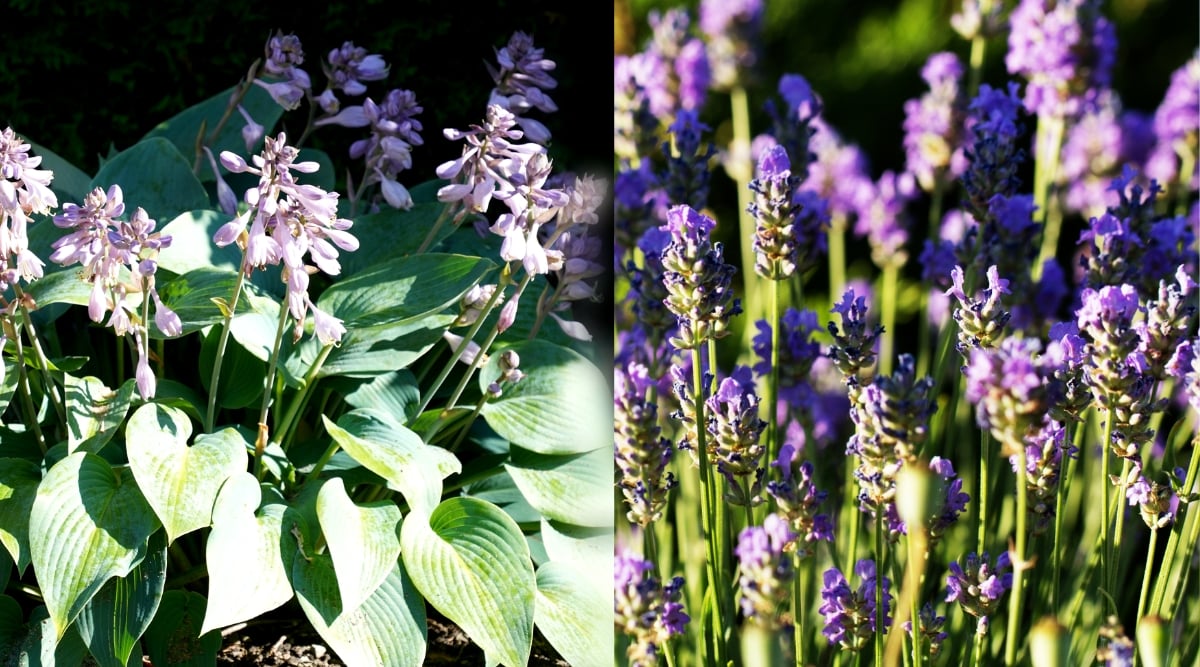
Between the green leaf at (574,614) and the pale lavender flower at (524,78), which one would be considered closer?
the green leaf at (574,614)

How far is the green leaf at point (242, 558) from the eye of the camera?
129 centimetres

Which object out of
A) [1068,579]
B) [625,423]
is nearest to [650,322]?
[625,423]

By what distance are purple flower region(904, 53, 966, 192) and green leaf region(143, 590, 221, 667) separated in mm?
1123

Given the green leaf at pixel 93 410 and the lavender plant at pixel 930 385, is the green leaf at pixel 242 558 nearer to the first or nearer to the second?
the green leaf at pixel 93 410

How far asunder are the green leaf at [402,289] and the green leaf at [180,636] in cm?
42

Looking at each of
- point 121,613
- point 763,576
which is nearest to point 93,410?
point 121,613

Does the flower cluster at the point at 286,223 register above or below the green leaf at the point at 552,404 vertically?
above

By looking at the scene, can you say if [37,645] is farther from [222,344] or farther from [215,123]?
[215,123]

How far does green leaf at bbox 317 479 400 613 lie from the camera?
1302mm

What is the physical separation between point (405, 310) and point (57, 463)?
46 cm

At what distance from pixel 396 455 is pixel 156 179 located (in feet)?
2.41

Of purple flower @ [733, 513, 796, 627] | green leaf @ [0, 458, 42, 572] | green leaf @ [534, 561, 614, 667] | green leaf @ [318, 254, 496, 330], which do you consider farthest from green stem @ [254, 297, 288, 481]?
purple flower @ [733, 513, 796, 627]

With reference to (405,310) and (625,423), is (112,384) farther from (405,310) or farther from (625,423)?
(625,423)

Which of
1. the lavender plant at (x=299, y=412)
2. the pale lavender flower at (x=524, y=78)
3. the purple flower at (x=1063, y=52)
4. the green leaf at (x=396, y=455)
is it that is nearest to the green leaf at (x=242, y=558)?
the lavender plant at (x=299, y=412)
